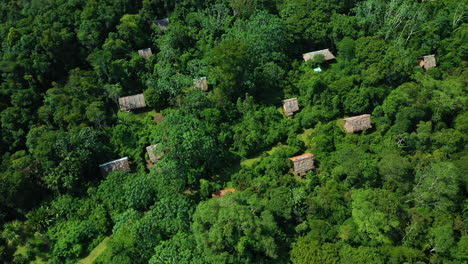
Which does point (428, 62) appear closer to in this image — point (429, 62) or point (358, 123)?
point (429, 62)

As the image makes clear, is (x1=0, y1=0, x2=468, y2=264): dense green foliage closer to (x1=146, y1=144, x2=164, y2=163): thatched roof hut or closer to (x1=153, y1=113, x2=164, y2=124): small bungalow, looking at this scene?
(x1=146, y1=144, x2=164, y2=163): thatched roof hut

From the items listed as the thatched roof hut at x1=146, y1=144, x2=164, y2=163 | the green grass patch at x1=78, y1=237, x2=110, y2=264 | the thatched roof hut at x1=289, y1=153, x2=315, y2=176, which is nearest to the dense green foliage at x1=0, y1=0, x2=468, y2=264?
the green grass patch at x1=78, y1=237, x2=110, y2=264

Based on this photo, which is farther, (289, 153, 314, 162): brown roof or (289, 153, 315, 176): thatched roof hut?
(289, 153, 314, 162): brown roof

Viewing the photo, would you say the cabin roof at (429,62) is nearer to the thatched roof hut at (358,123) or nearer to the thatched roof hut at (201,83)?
the thatched roof hut at (358,123)

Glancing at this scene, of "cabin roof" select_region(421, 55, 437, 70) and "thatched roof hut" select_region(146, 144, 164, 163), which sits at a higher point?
"cabin roof" select_region(421, 55, 437, 70)

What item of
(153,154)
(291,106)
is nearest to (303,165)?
(291,106)

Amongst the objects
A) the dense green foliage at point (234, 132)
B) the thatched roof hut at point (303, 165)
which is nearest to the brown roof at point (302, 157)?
the thatched roof hut at point (303, 165)
